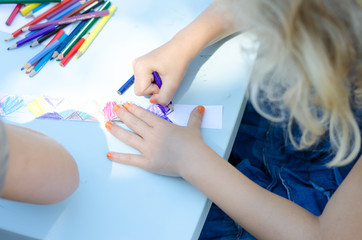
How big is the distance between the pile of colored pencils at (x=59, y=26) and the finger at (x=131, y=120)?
0.58 feet

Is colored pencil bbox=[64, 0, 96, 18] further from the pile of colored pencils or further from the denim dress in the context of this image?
the denim dress

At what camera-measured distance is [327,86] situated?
0.47 metres

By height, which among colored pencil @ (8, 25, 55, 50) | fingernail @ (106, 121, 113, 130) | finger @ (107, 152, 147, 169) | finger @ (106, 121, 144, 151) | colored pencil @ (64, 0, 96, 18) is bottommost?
finger @ (107, 152, 147, 169)

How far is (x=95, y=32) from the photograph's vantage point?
0.82 m

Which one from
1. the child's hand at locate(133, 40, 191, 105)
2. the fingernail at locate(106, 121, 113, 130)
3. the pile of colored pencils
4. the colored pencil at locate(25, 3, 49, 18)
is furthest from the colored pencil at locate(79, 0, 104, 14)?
the fingernail at locate(106, 121, 113, 130)

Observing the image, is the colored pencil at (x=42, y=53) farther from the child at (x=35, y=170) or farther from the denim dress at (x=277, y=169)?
the denim dress at (x=277, y=169)

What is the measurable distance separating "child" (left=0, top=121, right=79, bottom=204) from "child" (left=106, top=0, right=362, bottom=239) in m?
0.09

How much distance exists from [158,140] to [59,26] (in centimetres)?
39

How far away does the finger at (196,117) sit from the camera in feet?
2.19

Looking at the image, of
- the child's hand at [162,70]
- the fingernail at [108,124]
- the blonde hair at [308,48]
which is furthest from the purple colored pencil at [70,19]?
the blonde hair at [308,48]

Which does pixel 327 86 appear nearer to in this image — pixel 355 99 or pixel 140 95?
pixel 355 99

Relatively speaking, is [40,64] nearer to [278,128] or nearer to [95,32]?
[95,32]

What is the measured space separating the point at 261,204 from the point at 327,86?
0.27 metres

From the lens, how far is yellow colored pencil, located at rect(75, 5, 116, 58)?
79cm
